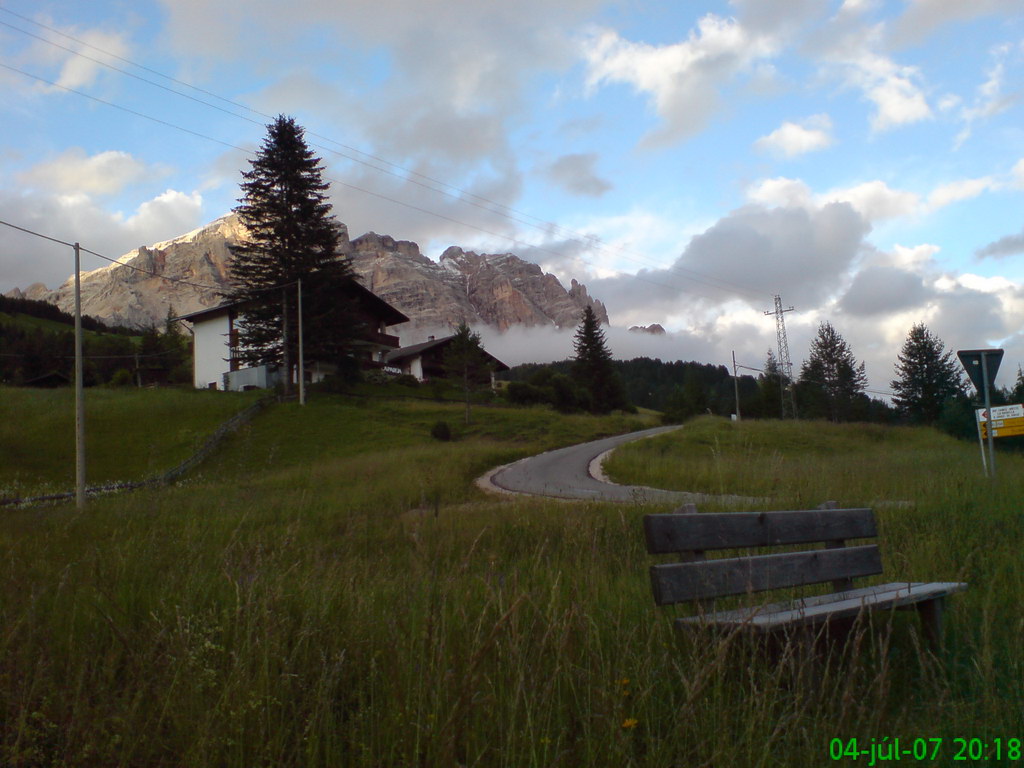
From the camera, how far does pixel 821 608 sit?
129 inches

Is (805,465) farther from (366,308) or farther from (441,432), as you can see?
(366,308)

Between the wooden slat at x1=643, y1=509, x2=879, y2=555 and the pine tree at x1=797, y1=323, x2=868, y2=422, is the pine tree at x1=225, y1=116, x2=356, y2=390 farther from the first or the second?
the pine tree at x1=797, y1=323, x2=868, y2=422

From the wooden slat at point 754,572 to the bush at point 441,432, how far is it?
96.0 feet

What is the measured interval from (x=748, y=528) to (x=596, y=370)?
59572 millimetres

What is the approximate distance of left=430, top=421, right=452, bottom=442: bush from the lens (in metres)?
33.4

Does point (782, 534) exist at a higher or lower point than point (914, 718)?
higher

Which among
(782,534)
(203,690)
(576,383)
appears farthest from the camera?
(576,383)

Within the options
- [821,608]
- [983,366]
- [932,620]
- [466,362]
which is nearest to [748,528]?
[821,608]

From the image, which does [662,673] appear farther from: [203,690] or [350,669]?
[203,690]

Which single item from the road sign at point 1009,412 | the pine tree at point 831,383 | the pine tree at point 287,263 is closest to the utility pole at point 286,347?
the pine tree at point 287,263

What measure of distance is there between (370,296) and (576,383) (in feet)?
57.4

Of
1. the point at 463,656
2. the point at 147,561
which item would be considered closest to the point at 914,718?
the point at 463,656

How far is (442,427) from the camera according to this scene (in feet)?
112

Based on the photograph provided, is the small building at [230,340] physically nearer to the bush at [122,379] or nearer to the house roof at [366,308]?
the house roof at [366,308]
